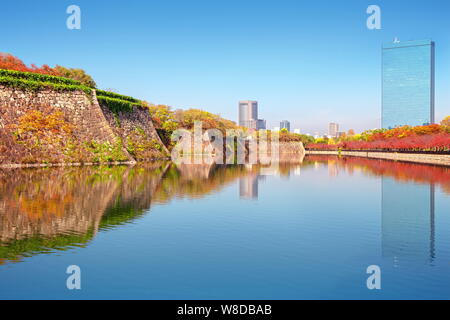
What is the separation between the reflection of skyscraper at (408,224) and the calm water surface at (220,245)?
0.04m

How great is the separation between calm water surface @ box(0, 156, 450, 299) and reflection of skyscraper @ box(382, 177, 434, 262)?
0.12 ft

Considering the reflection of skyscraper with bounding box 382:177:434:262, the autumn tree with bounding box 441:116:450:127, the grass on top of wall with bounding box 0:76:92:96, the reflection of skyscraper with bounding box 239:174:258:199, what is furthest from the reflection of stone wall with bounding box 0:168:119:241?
the autumn tree with bounding box 441:116:450:127

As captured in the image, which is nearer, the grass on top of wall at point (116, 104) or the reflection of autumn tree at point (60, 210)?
the reflection of autumn tree at point (60, 210)

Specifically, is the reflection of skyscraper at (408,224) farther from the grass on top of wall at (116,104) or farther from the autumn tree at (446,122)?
the autumn tree at (446,122)

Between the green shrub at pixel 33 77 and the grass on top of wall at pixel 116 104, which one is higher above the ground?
the green shrub at pixel 33 77

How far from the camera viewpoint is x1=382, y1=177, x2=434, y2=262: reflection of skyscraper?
368 inches

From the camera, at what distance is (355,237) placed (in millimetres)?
10727

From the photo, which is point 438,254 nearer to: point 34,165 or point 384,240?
point 384,240

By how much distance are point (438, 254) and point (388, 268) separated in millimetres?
1878

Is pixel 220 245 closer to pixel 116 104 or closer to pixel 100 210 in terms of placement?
pixel 100 210

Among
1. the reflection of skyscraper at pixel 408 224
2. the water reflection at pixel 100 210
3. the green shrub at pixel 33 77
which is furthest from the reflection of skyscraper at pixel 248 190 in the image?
the green shrub at pixel 33 77

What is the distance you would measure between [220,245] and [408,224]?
6.54 meters

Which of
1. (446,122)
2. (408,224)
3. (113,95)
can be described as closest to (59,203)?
(408,224)

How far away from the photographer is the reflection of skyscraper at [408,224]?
30.6 ft
